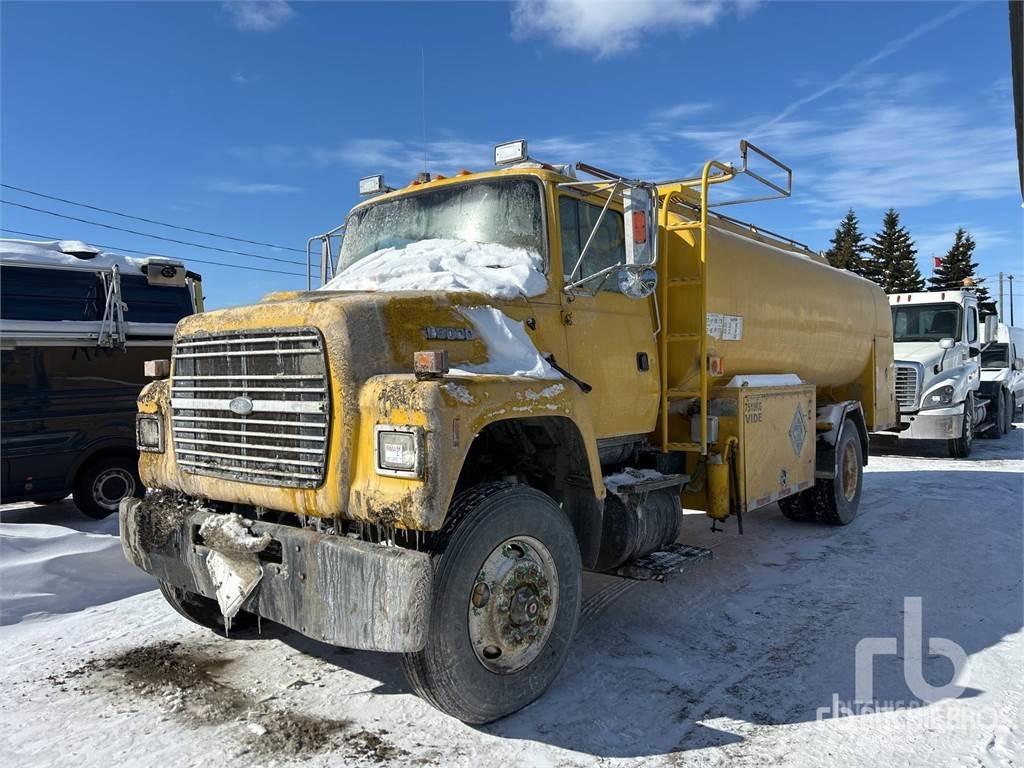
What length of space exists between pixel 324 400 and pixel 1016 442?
1650 cm

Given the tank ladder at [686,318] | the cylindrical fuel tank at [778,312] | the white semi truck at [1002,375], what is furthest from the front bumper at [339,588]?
the white semi truck at [1002,375]

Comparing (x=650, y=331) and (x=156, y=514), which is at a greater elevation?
(x=650, y=331)

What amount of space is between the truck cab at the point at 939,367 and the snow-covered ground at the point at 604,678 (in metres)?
6.95

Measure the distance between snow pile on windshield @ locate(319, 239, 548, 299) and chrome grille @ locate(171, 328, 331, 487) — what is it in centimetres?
77

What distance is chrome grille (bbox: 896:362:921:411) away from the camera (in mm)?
12867

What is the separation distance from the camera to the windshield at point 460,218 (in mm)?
4488

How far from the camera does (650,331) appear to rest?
5.30m

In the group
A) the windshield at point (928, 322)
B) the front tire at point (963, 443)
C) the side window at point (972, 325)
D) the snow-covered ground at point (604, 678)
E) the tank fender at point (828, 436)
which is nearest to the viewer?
the snow-covered ground at point (604, 678)

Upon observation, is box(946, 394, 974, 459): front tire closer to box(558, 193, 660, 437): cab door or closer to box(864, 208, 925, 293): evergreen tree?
box(558, 193, 660, 437): cab door

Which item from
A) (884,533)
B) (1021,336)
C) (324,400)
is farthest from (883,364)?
(1021,336)

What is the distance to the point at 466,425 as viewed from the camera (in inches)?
130

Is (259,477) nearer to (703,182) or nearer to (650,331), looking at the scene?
(650,331)

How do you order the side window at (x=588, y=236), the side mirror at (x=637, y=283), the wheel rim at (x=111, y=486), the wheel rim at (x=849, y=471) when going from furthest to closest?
the wheel rim at (x=111, y=486), the wheel rim at (x=849, y=471), the side mirror at (x=637, y=283), the side window at (x=588, y=236)

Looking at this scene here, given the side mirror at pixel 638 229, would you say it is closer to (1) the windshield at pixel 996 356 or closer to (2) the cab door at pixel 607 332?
(2) the cab door at pixel 607 332
